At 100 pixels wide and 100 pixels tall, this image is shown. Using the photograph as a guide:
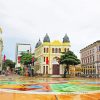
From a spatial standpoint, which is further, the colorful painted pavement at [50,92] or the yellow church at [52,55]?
Answer: the yellow church at [52,55]

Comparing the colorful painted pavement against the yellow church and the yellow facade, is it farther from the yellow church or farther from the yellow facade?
the yellow facade

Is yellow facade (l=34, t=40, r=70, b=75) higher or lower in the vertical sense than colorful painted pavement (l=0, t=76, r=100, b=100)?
higher

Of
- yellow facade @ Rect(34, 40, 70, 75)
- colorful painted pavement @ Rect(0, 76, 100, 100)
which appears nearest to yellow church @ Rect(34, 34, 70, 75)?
yellow facade @ Rect(34, 40, 70, 75)

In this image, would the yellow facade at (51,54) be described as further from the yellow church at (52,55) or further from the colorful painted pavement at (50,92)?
the colorful painted pavement at (50,92)

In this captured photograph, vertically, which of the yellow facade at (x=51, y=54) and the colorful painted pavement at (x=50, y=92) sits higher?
the yellow facade at (x=51, y=54)

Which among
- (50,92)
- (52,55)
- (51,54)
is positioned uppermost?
(51,54)

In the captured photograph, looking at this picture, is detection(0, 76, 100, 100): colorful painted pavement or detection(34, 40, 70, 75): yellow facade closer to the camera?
detection(0, 76, 100, 100): colorful painted pavement

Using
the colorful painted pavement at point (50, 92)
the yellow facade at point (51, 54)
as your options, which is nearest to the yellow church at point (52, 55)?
the yellow facade at point (51, 54)

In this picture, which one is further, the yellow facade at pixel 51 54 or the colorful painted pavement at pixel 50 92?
the yellow facade at pixel 51 54

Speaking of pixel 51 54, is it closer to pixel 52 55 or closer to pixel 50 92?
pixel 52 55

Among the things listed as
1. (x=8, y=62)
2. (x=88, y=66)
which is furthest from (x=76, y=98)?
(x=8, y=62)

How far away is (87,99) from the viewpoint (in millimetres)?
14836

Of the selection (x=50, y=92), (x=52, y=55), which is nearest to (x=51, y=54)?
(x=52, y=55)

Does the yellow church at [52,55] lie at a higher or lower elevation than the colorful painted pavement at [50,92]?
higher
